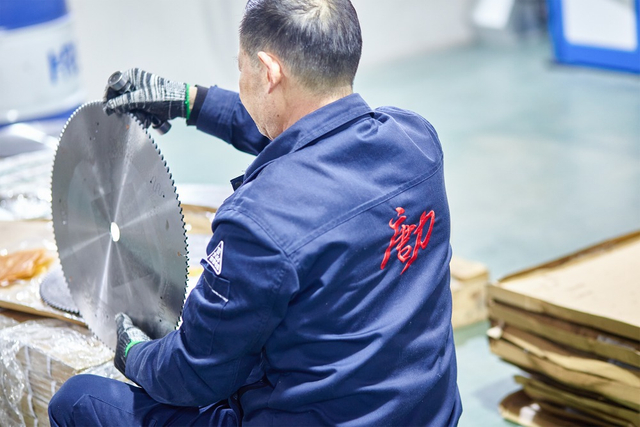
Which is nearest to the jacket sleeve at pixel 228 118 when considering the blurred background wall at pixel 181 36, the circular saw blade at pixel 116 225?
the circular saw blade at pixel 116 225

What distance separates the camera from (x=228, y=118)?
6.81 ft

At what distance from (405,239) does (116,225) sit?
0.78 meters

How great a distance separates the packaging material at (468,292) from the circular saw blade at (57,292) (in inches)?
57.5

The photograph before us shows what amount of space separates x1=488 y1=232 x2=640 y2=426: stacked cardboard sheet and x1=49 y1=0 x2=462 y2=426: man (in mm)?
917

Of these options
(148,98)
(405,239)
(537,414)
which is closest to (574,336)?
(537,414)

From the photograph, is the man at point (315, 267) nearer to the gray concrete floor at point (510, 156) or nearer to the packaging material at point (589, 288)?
the packaging material at point (589, 288)

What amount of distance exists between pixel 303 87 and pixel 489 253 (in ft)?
8.57

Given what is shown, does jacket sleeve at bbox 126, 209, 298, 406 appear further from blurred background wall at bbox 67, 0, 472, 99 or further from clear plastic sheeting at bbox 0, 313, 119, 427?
blurred background wall at bbox 67, 0, 472, 99

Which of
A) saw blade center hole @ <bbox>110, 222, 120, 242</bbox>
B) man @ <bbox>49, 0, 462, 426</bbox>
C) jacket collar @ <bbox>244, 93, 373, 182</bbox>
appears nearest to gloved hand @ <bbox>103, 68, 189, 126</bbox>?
saw blade center hole @ <bbox>110, 222, 120, 242</bbox>

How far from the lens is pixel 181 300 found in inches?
67.7

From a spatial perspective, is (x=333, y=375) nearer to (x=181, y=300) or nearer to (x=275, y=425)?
(x=275, y=425)

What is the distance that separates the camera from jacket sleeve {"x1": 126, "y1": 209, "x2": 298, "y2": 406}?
1292 mm

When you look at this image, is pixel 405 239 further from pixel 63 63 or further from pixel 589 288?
pixel 63 63

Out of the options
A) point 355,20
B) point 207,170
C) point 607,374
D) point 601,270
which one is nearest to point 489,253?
point 601,270
